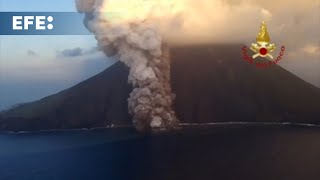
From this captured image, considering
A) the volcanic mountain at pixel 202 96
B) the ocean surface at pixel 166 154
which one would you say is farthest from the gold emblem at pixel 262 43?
the ocean surface at pixel 166 154

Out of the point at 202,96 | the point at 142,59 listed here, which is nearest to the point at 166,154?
the point at 202,96

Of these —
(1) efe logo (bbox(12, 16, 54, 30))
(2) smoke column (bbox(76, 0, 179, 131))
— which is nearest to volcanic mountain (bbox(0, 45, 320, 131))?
(2) smoke column (bbox(76, 0, 179, 131))

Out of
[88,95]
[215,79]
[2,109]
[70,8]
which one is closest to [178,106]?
[215,79]

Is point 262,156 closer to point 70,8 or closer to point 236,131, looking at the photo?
point 236,131

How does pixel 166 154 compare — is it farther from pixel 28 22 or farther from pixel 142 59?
pixel 28 22

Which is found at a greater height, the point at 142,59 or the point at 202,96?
the point at 142,59

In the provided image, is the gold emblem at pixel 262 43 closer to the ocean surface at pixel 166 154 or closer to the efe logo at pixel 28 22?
the ocean surface at pixel 166 154

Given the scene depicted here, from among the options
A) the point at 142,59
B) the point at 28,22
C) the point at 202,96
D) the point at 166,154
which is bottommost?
the point at 166,154
